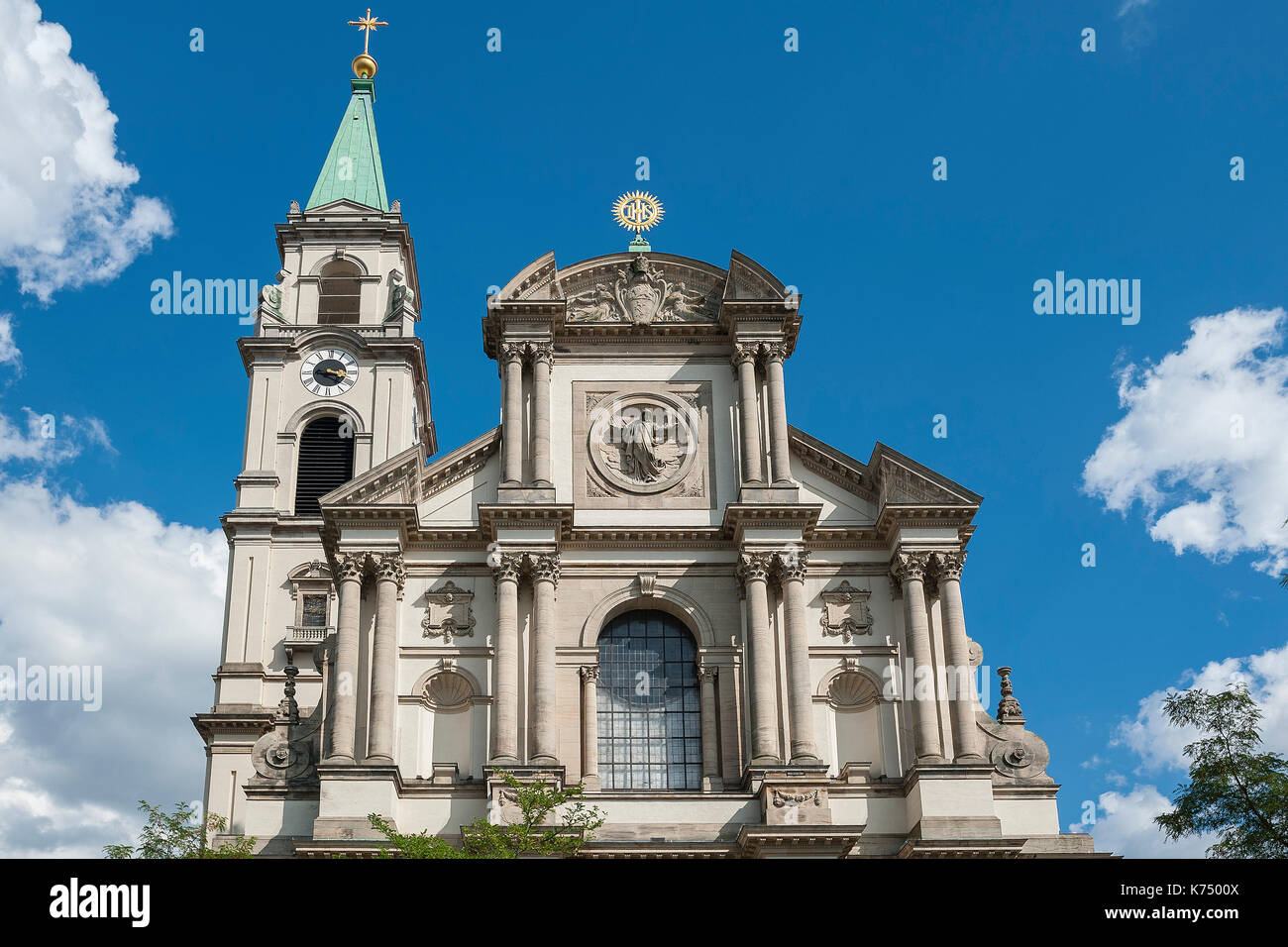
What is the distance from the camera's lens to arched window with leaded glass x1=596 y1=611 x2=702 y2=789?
3928cm

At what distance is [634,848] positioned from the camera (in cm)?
3522

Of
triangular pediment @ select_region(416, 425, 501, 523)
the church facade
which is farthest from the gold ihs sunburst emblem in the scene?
triangular pediment @ select_region(416, 425, 501, 523)

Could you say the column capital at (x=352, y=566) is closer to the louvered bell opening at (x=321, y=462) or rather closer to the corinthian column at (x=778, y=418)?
the corinthian column at (x=778, y=418)

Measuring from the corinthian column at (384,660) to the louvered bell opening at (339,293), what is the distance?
95.4 ft

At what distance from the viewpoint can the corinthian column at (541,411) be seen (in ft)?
136

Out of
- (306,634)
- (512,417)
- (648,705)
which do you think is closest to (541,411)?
(512,417)

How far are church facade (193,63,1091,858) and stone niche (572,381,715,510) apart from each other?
82 mm

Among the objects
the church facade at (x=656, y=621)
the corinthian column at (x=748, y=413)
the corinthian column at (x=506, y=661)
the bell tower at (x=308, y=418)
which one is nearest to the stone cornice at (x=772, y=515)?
the church facade at (x=656, y=621)

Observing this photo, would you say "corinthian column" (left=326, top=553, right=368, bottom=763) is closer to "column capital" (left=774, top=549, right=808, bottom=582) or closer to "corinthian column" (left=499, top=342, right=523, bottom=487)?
"corinthian column" (left=499, top=342, right=523, bottom=487)

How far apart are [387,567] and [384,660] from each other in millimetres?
2737

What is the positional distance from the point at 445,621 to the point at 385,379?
2655cm

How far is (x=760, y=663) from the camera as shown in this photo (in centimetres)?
3878
